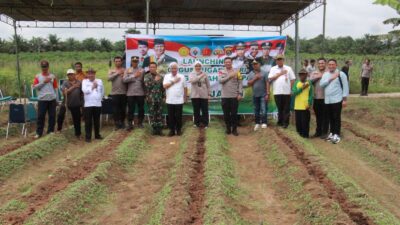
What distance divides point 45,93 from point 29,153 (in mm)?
2261

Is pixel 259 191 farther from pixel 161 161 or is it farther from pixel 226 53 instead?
pixel 226 53

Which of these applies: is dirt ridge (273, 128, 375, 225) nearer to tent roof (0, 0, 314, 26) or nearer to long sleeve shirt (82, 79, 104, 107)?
long sleeve shirt (82, 79, 104, 107)

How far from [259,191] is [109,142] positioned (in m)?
4.01

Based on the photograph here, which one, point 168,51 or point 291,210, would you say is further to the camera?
point 168,51

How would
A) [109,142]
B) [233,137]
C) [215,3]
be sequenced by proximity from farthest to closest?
[215,3], [233,137], [109,142]

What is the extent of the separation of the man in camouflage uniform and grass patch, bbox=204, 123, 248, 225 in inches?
68.5

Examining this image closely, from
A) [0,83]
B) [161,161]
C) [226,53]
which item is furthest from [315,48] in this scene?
[161,161]

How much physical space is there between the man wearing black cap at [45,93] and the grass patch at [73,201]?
402 cm

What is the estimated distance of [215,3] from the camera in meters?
15.0

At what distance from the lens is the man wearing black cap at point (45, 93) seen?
10.1m

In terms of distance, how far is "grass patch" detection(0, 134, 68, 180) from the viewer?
748 cm

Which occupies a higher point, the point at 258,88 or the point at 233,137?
the point at 258,88

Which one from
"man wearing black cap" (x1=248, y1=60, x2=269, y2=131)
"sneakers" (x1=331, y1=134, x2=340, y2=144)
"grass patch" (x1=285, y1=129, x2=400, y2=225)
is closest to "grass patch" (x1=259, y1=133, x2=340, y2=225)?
"grass patch" (x1=285, y1=129, x2=400, y2=225)

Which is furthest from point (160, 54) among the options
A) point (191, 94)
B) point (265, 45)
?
point (265, 45)
